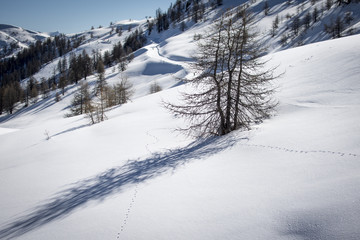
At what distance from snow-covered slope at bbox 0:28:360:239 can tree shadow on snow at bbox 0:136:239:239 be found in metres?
0.04

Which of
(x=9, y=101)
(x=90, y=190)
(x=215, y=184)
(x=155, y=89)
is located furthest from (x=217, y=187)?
(x=9, y=101)

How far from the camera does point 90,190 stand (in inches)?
218

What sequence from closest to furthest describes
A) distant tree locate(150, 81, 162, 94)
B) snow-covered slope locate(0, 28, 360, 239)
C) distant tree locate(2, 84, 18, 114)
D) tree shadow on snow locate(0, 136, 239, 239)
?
snow-covered slope locate(0, 28, 360, 239) < tree shadow on snow locate(0, 136, 239, 239) < distant tree locate(150, 81, 162, 94) < distant tree locate(2, 84, 18, 114)

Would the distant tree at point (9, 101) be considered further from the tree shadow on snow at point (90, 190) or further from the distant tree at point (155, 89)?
the tree shadow on snow at point (90, 190)

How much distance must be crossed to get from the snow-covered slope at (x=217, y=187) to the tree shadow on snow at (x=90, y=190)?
40 millimetres

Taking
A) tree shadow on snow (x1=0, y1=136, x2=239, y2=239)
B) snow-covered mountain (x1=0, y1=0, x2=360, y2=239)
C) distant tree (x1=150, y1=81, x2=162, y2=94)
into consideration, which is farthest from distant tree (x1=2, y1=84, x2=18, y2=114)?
tree shadow on snow (x1=0, y1=136, x2=239, y2=239)

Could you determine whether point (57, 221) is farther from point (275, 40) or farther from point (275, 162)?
point (275, 40)

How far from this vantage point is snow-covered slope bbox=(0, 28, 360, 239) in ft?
8.75

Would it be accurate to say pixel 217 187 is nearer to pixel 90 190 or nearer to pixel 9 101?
pixel 90 190

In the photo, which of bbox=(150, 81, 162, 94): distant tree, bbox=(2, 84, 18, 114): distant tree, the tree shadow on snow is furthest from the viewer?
bbox=(2, 84, 18, 114): distant tree

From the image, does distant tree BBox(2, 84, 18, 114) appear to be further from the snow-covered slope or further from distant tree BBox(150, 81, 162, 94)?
the snow-covered slope

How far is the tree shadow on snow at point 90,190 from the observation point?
14.2 feet

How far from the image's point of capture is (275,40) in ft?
209

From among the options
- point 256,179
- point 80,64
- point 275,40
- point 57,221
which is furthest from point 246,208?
point 80,64
